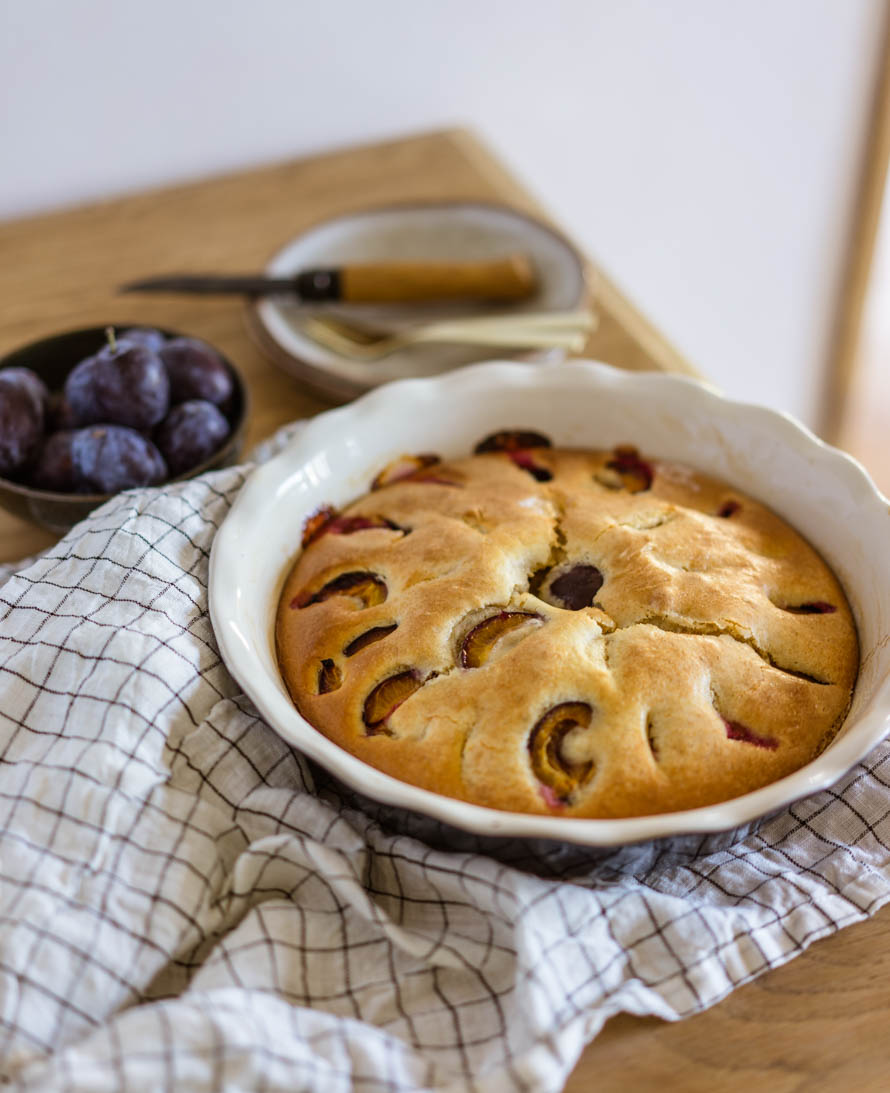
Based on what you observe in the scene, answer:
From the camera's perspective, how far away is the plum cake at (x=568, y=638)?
77 centimetres

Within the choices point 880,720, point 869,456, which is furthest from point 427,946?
point 869,456

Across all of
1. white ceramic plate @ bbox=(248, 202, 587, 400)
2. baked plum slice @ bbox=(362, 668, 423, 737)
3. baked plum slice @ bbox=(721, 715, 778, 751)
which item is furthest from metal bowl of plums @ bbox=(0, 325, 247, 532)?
baked plum slice @ bbox=(721, 715, 778, 751)

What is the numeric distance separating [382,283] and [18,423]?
0.54 meters

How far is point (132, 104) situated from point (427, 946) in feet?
4.44

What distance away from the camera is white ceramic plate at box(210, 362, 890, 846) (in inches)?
28.1

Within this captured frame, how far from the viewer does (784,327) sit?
7.76 ft

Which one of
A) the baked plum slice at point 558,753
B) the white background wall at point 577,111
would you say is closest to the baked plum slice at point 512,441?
the baked plum slice at point 558,753

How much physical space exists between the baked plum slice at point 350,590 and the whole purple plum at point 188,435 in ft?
0.67

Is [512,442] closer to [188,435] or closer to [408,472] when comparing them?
[408,472]

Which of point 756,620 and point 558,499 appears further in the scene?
point 558,499

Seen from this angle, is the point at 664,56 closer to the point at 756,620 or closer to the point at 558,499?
the point at 558,499

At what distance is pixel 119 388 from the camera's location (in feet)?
3.28

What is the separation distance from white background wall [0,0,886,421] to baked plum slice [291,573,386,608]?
1015 millimetres

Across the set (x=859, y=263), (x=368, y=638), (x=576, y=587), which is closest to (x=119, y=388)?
(x=368, y=638)
